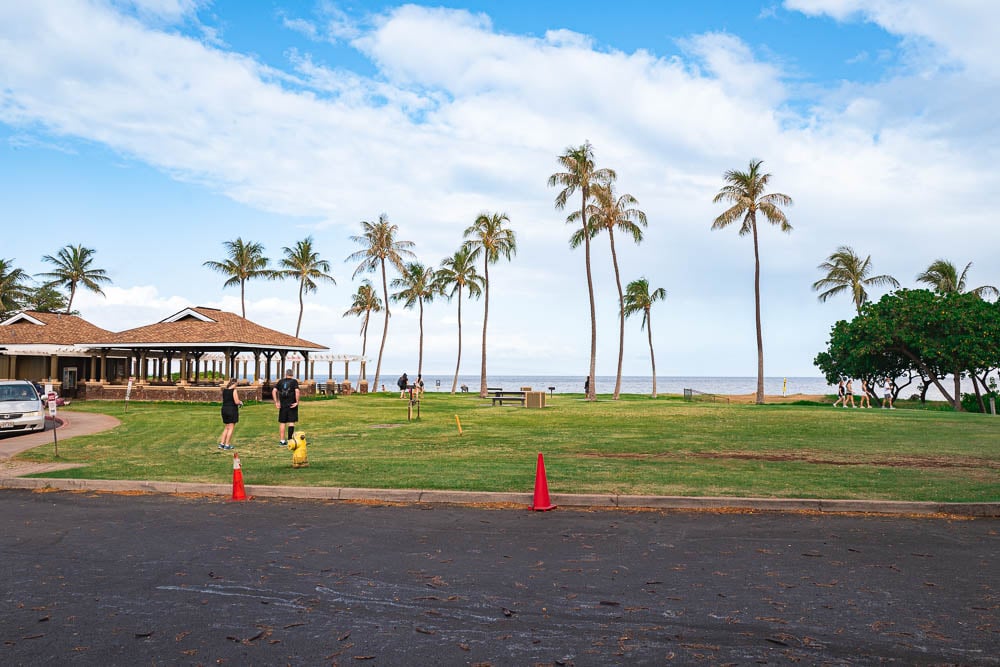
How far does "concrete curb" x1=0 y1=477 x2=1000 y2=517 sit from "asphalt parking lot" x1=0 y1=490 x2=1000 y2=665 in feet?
1.35

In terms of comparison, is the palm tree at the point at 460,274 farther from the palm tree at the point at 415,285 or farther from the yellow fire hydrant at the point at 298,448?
the yellow fire hydrant at the point at 298,448

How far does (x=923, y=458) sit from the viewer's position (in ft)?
49.5

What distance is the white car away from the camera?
20047 millimetres

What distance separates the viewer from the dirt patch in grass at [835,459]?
1412 centimetres

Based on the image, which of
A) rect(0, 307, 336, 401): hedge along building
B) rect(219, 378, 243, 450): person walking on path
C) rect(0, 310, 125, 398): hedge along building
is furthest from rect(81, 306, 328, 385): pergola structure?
rect(219, 378, 243, 450): person walking on path

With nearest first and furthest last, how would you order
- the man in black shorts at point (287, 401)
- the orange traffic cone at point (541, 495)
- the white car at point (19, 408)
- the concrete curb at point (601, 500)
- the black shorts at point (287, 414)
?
the concrete curb at point (601, 500) < the orange traffic cone at point (541, 495) < the man in black shorts at point (287, 401) < the black shorts at point (287, 414) < the white car at point (19, 408)

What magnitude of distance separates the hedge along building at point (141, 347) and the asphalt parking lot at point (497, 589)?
31010 mm

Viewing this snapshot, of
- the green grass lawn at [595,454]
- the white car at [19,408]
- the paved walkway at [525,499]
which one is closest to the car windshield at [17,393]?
the white car at [19,408]

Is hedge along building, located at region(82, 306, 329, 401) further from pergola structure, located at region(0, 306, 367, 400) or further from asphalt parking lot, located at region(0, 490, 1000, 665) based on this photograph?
asphalt parking lot, located at region(0, 490, 1000, 665)

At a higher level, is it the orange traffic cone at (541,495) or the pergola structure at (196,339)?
the pergola structure at (196,339)

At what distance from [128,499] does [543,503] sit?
19.2ft

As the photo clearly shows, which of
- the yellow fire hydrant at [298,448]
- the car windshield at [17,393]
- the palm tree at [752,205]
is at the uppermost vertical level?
the palm tree at [752,205]

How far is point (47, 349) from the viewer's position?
43.6 m

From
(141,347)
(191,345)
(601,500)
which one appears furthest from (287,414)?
(141,347)
